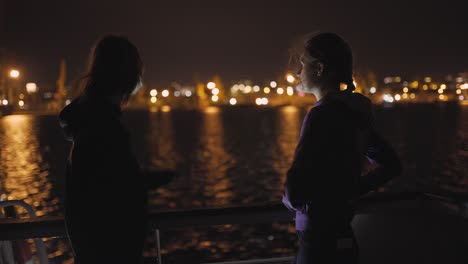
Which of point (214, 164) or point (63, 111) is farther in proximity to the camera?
point (214, 164)

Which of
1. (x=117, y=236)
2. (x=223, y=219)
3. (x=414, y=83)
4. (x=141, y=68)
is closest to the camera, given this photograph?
(x=117, y=236)

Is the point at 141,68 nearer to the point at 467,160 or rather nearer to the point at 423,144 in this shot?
the point at 467,160

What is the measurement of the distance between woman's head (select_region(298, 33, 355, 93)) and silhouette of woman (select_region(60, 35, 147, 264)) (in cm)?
74

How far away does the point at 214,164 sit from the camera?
41531mm

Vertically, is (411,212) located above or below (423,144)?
above

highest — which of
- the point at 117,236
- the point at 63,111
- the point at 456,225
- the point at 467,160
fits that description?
the point at 63,111

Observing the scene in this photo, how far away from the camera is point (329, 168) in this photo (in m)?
1.54

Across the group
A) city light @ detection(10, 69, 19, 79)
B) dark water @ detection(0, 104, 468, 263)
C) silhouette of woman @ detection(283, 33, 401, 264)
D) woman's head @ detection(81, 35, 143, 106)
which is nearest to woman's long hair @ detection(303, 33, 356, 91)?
silhouette of woman @ detection(283, 33, 401, 264)

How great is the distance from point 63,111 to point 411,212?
1.91 metres

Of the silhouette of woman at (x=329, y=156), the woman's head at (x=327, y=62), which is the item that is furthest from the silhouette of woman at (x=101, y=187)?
the woman's head at (x=327, y=62)

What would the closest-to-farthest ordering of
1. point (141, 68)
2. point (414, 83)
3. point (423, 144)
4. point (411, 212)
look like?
1. point (141, 68)
2. point (411, 212)
3. point (423, 144)
4. point (414, 83)

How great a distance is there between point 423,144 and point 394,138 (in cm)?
771

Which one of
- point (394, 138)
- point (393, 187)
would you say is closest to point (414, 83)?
point (394, 138)

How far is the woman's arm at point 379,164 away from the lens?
1748 millimetres
